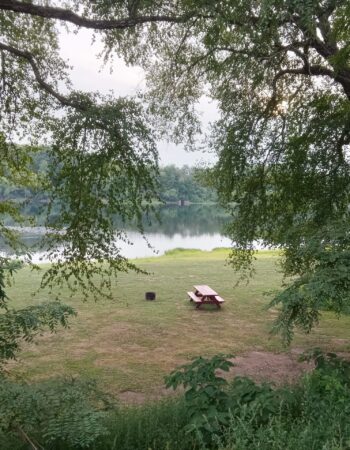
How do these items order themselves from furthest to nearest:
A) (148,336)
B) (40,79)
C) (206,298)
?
(206,298) < (148,336) < (40,79)

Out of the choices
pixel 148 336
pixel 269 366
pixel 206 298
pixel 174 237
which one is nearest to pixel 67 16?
pixel 269 366

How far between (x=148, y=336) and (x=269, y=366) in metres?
3.20

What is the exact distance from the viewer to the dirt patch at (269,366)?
7.70m

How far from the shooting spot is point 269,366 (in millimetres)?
8305

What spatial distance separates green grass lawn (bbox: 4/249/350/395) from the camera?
8.11 metres

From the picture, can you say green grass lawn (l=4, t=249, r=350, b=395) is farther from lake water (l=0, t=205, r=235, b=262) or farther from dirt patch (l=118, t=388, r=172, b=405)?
lake water (l=0, t=205, r=235, b=262)

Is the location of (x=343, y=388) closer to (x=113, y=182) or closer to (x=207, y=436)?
(x=207, y=436)

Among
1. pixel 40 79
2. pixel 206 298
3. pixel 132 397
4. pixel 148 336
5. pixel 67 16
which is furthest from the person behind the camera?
pixel 206 298

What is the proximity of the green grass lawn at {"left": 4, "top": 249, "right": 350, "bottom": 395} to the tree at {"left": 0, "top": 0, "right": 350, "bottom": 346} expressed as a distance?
7.24 ft

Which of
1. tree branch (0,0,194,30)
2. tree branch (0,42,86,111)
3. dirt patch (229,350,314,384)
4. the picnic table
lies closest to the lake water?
the picnic table

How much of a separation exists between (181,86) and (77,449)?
660 centimetres

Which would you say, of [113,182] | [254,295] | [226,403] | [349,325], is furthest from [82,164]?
[254,295]

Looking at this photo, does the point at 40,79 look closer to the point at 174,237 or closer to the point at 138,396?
the point at 138,396

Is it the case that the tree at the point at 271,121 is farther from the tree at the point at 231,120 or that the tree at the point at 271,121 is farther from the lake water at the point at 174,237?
the lake water at the point at 174,237
